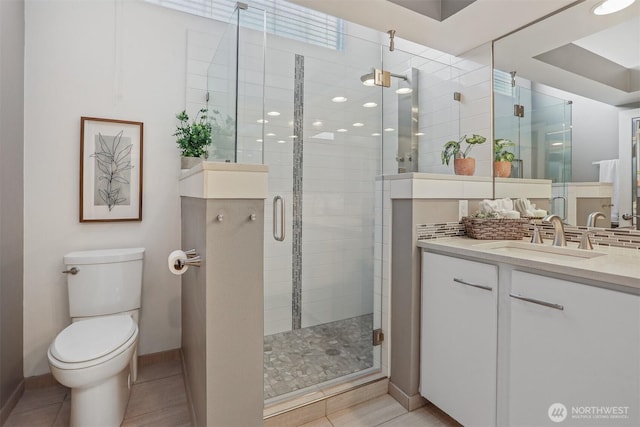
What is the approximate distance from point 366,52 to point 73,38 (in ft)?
6.14

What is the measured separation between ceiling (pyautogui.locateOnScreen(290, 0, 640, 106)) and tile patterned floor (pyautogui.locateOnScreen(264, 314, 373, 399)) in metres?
1.81

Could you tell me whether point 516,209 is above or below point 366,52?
below

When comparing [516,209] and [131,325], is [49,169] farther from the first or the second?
[516,209]

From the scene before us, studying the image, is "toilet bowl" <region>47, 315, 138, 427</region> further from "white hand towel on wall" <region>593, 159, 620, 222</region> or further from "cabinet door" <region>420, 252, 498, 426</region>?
"white hand towel on wall" <region>593, 159, 620, 222</region>

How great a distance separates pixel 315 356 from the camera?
7.18 feet

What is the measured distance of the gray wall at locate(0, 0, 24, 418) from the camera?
169cm

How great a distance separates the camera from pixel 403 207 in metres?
1.87

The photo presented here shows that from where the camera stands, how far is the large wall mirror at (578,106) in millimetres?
1536

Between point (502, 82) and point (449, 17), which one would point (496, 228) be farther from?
point (449, 17)

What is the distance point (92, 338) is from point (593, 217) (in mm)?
2621

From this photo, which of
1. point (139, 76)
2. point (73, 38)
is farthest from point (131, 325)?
point (73, 38)

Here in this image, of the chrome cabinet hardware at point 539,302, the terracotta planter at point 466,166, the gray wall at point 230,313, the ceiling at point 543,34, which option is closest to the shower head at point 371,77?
the ceiling at point 543,34

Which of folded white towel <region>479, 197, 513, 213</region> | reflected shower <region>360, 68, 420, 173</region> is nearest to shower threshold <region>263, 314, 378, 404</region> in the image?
folded white towel <region>479, 197, 513, 213</region>

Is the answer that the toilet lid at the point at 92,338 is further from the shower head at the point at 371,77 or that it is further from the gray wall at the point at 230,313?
the shower head at the point at 371,77
